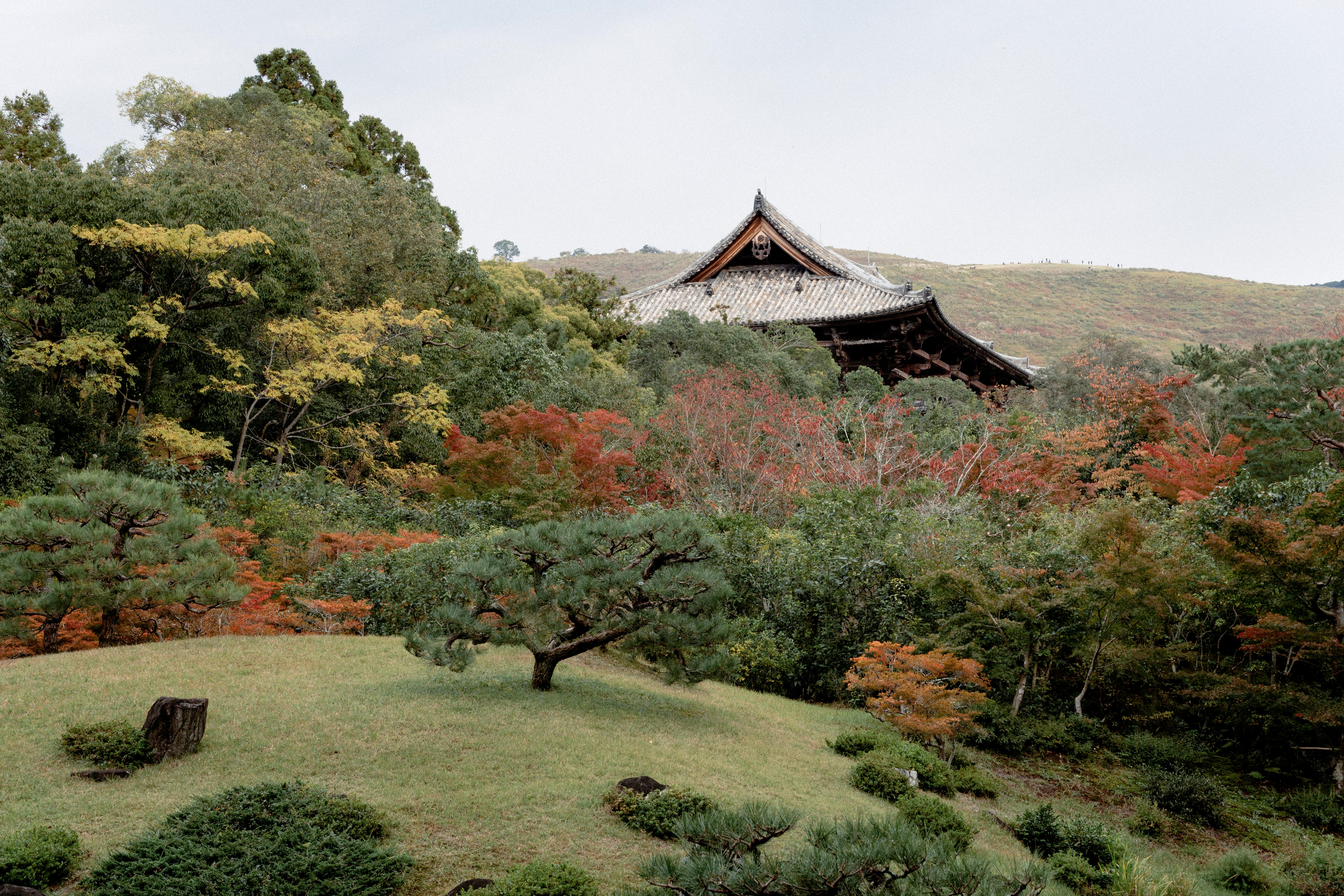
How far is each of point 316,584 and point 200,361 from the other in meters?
6.65

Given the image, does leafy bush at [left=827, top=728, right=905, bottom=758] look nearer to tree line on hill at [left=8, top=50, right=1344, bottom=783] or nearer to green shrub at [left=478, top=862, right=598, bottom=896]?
tree line on hill at [left=8, top=50, right=1344, bottom=783]

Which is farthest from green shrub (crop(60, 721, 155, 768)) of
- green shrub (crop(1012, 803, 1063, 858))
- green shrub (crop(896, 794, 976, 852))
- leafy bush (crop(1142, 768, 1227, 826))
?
leafy bush (crop(1142, 768, 1227, 826))

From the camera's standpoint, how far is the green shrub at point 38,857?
4250 mm

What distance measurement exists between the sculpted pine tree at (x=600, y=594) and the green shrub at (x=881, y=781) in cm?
141

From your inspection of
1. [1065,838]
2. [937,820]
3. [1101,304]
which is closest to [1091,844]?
[1065,838]

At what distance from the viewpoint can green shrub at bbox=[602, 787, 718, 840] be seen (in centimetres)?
532

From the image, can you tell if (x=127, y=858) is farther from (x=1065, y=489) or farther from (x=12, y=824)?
(x=1065, y=489)

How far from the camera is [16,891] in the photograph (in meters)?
4.11

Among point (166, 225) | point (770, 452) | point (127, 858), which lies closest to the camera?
point (127, 858)

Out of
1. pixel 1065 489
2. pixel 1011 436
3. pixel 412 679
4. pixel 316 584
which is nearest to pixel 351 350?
pixel 316 584

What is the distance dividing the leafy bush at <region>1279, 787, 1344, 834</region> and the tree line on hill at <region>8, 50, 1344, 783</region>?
1.43ft

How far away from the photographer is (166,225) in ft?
47.3

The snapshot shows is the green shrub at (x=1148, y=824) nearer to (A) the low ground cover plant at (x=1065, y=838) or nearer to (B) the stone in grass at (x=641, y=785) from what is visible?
(A) the low ground cover plant at (x=1065, y=838)

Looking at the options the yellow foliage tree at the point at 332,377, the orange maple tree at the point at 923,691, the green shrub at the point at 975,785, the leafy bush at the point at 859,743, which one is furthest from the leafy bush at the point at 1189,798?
the yellow foliage tree at the point at 332,377
